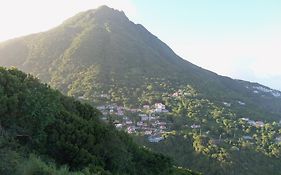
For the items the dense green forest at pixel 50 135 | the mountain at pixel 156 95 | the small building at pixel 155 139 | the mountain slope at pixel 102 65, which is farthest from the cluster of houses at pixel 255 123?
the dense green forest at pixel 50 135

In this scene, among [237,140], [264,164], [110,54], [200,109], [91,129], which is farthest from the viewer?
[110,54]

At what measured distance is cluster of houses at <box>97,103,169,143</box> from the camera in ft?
231

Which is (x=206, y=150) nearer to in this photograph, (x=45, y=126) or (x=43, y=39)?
(x=45, y=126)

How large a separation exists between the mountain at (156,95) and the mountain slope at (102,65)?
0.21 meters

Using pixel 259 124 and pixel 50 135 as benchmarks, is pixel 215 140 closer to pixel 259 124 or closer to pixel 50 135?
pixel 259 124

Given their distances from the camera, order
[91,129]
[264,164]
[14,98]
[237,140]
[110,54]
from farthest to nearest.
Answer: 1. [110,54]
2. [237,140]
3. [264,164]
4. [91,129]
5. [14,98]

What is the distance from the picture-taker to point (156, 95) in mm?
96375

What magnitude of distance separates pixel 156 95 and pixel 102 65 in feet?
48.7

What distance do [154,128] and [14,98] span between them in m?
53.9

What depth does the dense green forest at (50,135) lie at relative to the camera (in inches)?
802

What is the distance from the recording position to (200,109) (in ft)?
293

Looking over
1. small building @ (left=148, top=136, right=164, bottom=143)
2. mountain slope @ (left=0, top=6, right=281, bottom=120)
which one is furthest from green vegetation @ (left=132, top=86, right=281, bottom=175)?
mountain slope @ (left=0, top=6, right=281, bottom=120)

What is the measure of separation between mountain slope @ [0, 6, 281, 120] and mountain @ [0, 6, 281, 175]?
21cm

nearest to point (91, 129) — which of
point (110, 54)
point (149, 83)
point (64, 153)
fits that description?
point (64, 153)
